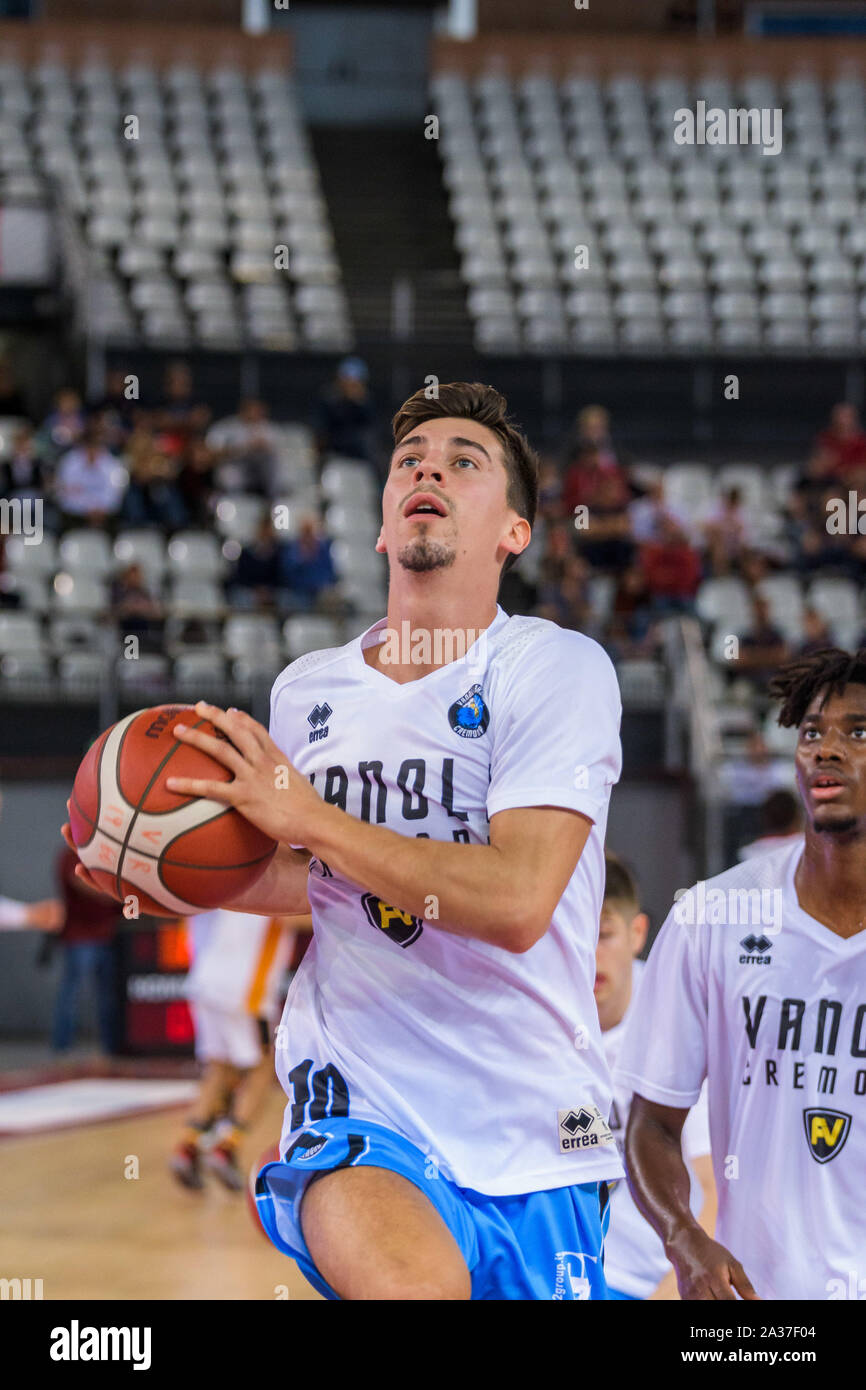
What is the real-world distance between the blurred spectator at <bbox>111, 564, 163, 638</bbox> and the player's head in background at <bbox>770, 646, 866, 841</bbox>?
28.5 ft

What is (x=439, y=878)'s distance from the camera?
2670mm

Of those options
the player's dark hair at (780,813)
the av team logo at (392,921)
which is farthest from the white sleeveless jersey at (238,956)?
the av team logo at (392,921)

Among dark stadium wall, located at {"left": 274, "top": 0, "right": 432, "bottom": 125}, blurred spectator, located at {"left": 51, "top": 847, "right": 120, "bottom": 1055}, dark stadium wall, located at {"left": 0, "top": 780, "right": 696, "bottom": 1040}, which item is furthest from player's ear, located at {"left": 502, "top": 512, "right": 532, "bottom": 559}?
dark stadium wall, located at {"left": 274, "top": 0, "right": 432, "bottom": 125}

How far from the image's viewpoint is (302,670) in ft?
10.7

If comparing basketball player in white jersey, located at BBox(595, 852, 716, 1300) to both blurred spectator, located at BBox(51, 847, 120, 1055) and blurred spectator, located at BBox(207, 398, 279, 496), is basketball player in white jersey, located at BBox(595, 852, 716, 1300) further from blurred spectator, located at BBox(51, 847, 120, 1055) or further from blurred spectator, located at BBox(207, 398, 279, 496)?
blurred spectator, located at BBox(207, 398, 279, 496)

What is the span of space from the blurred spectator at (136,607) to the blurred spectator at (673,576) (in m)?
3.48

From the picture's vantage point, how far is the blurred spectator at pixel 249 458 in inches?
536

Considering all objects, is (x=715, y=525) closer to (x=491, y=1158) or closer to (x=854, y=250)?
(x=854, y=250)

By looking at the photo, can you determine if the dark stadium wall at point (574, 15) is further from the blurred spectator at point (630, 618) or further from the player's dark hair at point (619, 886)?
the player's dark hair at point (619, 886)

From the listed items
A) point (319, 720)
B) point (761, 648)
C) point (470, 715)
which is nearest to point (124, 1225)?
point (319, 720)

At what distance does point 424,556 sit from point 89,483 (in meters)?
10.8

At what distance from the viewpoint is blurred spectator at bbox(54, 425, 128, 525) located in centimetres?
1334

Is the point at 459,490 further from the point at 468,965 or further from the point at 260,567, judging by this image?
the point at 260,567

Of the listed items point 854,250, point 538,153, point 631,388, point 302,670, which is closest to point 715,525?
point 631,388
